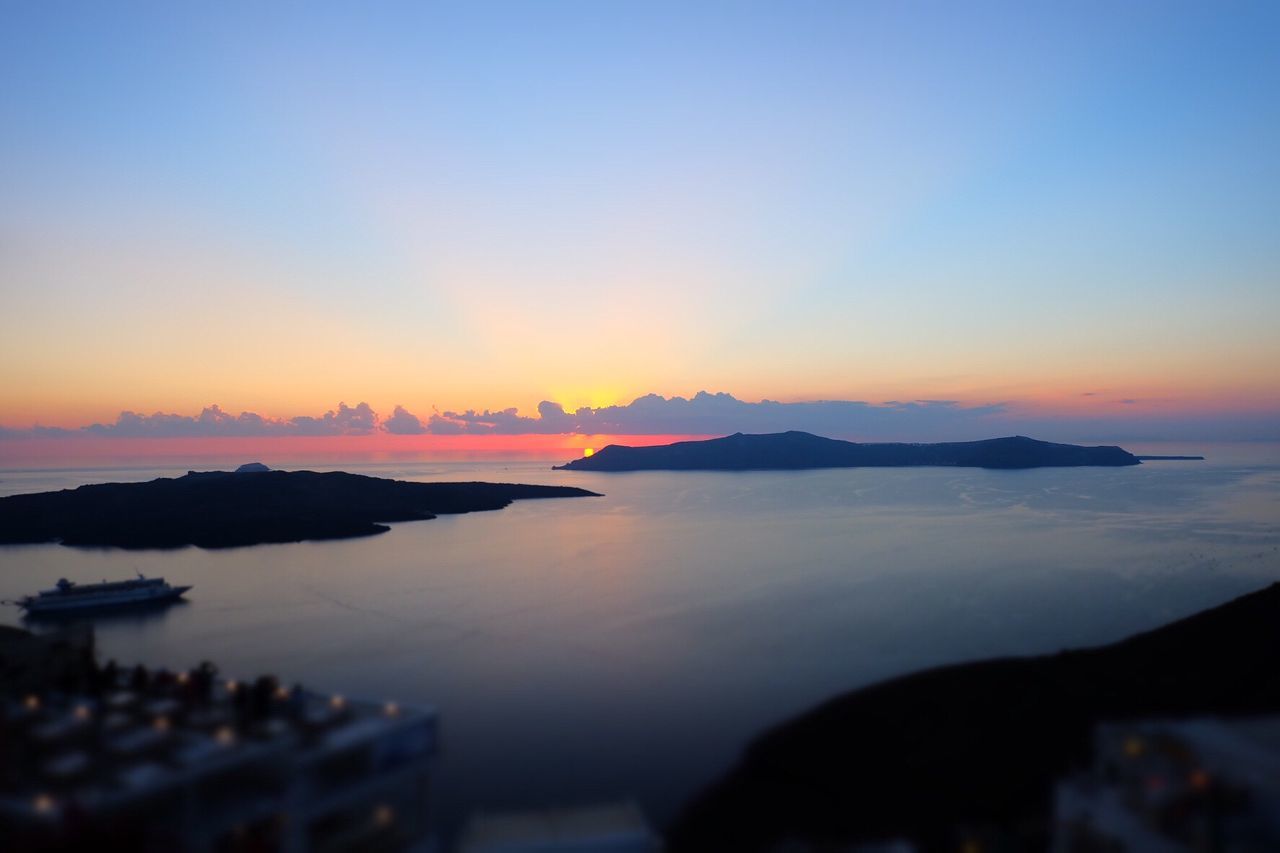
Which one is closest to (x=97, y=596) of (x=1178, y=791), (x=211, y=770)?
(x=211, y=770)

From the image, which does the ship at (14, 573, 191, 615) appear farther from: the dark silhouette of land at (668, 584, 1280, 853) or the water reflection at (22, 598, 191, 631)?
the dark silhouette of land at (668, 584, 1280, 853)

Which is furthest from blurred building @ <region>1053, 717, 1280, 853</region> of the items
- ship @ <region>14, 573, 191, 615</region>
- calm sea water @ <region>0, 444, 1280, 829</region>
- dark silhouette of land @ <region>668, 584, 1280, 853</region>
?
ship @ <region>14, 573, 191, 615</region>

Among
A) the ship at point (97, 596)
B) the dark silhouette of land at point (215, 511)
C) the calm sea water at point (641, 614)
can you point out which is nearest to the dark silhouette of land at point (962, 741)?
the calm sea water at point (641, 614)

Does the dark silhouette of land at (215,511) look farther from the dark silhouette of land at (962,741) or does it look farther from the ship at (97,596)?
the dark silhouette of land at (962,741)

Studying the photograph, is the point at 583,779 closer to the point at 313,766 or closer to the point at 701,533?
A: the point at 313,766

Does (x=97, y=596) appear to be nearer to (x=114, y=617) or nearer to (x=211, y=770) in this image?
(x=114, y=617)
